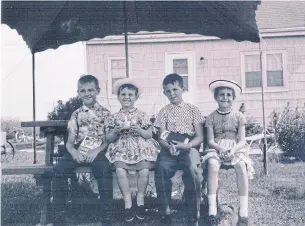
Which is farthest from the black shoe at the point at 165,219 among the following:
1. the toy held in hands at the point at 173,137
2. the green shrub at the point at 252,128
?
the green shrub at the point at 252,128

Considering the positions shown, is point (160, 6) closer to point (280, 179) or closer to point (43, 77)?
point (280, 179)

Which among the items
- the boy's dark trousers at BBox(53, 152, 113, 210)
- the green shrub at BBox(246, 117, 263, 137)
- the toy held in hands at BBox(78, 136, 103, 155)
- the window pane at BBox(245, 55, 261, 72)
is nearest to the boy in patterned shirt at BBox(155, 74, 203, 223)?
the boy's dark trousers at BBox(53, 152, 113, 210)

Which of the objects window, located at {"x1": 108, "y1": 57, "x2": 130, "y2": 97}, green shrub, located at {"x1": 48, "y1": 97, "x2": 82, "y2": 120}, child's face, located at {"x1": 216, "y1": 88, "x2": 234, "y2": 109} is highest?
window, located at {"x1": 108, "y1": 57, "x2": 130, "y2": 97}

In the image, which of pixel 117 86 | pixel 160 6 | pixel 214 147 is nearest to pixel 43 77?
pixel 160 6

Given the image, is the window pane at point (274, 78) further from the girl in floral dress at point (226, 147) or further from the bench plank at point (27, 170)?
the bench plank at point (27, 170)

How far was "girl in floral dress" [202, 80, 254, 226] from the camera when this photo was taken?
104 inches

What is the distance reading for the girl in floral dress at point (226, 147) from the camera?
2.63 m

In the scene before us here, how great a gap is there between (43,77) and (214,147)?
4.51 m

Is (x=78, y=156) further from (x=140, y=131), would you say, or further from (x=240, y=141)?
(x=240, y=141)

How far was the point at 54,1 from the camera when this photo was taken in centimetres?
323

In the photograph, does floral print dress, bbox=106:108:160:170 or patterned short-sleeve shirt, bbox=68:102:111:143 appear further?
patterned short-sleeve shirt, bbox=68:102:111:143

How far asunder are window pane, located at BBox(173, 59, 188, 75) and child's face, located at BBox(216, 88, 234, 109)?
6.94 m

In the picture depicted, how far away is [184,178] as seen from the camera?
2.68m

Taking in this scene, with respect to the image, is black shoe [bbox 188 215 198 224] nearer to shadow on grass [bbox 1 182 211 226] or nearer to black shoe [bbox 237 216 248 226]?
shadow on grass [bbox 1 182 211 226]
